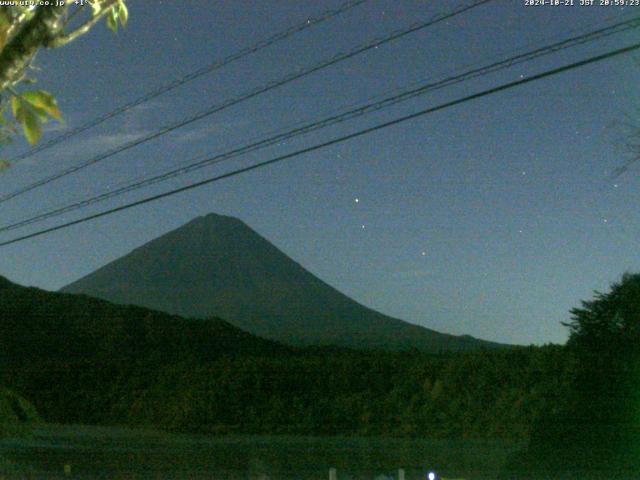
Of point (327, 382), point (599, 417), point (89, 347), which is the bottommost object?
point (599, 417)

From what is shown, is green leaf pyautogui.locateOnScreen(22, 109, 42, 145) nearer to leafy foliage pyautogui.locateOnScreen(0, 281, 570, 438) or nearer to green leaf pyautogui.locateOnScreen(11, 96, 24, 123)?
green leaf pyautogui.locateOnScreen(11, 96, 24, 123)

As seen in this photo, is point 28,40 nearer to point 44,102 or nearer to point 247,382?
point 44,102

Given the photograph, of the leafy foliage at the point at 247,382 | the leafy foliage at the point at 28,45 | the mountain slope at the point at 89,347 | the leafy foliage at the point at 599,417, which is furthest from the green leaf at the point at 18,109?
the mountain slope at the point at 89,347

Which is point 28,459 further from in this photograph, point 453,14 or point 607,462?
point 453,14

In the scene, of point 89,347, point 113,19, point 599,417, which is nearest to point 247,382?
point 89,347

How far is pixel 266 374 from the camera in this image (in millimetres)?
30766

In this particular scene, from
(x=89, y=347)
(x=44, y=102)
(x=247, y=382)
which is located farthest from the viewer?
Answer: (x=89, y=347)

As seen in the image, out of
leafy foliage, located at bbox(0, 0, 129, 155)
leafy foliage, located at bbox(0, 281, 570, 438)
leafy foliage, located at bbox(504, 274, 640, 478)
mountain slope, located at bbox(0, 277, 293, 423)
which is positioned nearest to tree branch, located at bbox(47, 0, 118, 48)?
leafy foliage, located at bbox(0, 0, 129, 155)

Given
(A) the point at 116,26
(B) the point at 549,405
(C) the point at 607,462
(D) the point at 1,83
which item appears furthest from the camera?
(B) the point at 549,405

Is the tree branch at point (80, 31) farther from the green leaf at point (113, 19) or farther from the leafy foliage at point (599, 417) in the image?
the leafy foliage at point (599, 417)

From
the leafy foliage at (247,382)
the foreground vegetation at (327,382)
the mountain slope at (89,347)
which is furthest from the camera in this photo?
the mountain slope at (89,347)

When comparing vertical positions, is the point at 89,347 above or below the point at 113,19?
above

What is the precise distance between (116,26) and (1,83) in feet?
1.84

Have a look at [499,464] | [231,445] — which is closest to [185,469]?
[231,445]
